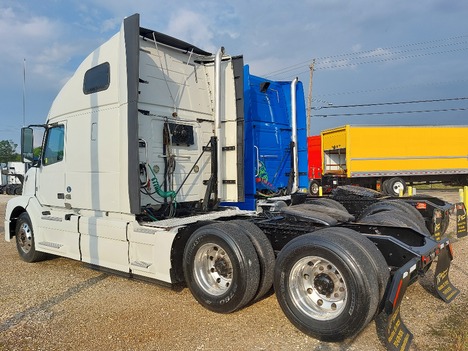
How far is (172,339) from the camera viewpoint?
4.03 meters

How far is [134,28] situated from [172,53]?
116cm

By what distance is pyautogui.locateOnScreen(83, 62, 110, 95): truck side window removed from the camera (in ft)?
19.2

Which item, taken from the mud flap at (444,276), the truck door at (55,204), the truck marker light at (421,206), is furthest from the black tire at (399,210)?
the truck door at (55,204)

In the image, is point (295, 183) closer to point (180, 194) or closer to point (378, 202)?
point (378, 202)

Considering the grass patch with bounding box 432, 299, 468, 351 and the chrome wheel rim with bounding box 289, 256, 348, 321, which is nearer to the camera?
the grass patch with bounding box 432, 299, 468, 351

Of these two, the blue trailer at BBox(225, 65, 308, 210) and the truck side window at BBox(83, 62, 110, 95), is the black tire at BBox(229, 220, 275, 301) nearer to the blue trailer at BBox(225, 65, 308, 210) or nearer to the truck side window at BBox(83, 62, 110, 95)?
the blue trailer at BBox(225, 65, 308, 210)

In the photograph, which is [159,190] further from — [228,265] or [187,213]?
[228,265]

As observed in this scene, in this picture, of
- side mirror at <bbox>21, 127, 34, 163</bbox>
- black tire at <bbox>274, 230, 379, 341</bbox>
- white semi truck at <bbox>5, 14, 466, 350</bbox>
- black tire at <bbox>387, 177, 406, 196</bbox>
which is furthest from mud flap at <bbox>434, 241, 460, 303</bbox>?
black tire at <bbox>387, 177, 406, 196</bbox>

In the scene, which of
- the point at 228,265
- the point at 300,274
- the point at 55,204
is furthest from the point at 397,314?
the point at 55,204

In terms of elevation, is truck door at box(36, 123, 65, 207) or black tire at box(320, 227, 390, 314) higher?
truck door at box(36, 123, 65, 207)

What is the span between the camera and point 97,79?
6020 millimetres

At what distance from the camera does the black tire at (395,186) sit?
64.2ft

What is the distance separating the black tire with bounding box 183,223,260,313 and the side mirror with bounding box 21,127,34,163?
3.98 m

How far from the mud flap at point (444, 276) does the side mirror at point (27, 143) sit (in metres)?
6.58
